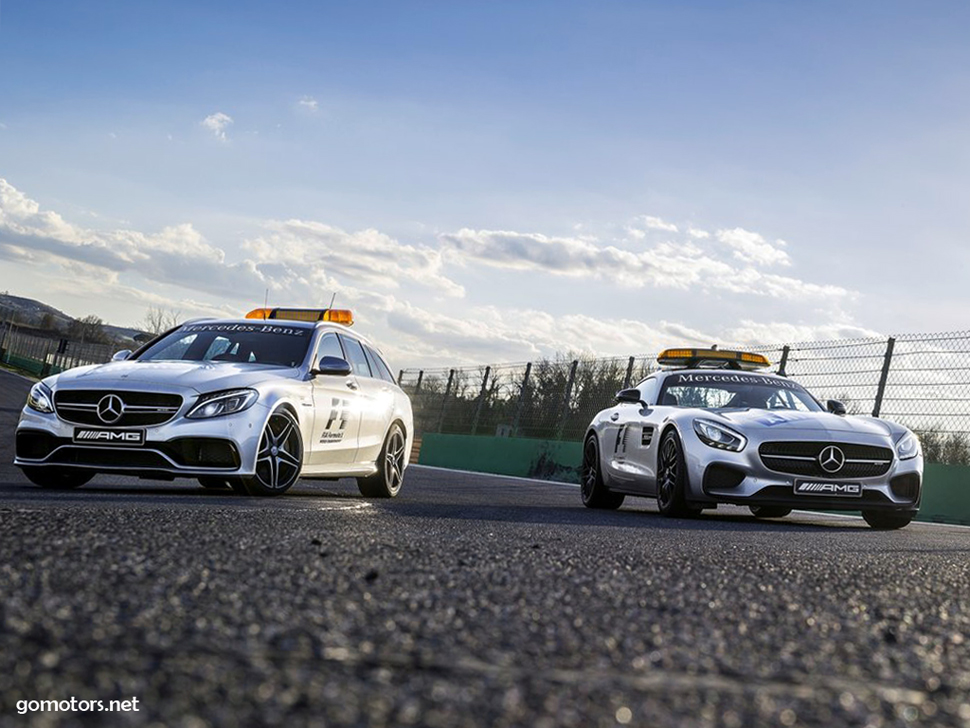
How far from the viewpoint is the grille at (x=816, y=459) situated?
963cm

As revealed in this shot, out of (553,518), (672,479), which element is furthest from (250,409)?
(672,479)

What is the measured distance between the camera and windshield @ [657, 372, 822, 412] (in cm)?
1073

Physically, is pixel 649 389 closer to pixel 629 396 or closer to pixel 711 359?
pixel 629 396

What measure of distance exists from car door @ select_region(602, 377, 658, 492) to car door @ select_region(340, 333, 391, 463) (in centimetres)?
214

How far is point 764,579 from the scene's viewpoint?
170 inches

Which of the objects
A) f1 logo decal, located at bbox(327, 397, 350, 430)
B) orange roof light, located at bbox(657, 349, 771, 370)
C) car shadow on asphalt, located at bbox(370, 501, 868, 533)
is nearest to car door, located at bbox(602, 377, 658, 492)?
car shadow on asphalt, located at bbox(370, 501, 868, 533)

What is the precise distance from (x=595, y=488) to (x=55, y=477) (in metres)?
5.00

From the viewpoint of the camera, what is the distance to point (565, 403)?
22766 mm

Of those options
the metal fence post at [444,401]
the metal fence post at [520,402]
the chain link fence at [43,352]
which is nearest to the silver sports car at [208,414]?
the metal fence post at [520,402]

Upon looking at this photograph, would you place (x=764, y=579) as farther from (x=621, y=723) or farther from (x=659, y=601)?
(x=621, y=723)

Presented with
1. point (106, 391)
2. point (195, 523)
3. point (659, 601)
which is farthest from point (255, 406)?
point (659, 601)

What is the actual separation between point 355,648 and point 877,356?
565 inches

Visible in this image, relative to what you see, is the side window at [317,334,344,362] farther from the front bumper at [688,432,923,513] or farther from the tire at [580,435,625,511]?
the front bumper at [688,432,923,513]

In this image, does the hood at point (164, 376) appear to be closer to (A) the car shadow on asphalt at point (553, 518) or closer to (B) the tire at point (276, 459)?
(B) the tire at point (276, 459)
